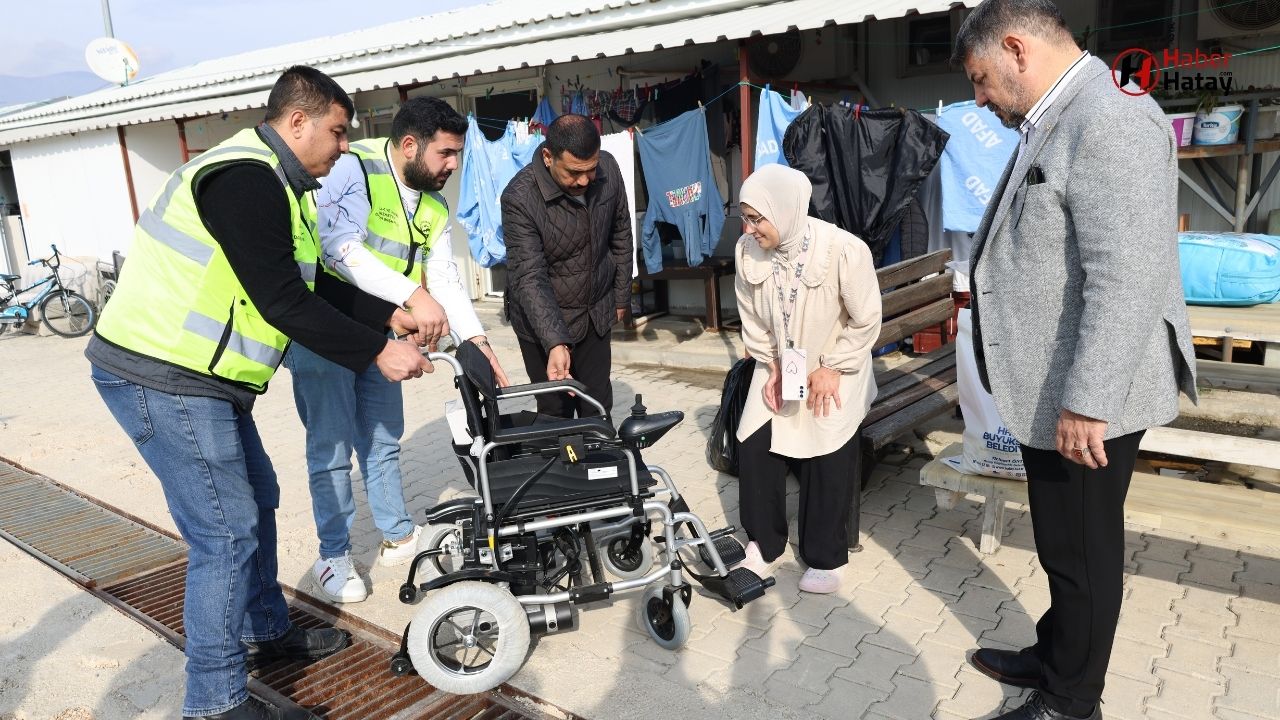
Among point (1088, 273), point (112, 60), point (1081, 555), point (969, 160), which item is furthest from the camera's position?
point (112, 60)

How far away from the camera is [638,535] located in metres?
3.41

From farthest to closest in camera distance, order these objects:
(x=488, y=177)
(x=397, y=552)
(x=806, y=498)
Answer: (x=488, y=177) < (x=397, y=552) < (x=806, y=498)

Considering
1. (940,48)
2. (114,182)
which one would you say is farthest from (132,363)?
(114,182)

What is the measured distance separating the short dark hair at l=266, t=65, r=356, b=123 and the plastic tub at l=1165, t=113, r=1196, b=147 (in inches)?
229

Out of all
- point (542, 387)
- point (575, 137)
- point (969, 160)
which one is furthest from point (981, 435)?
point (969, 160)

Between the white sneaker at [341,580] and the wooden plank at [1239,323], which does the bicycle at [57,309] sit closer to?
the white sneaker at [341,580]

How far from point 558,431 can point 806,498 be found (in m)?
1.14

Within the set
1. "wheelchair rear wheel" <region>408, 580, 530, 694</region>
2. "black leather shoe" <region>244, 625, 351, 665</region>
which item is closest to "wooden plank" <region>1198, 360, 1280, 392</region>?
"wheelchair rear wheel" <region>408, 580, 530, 694</region>

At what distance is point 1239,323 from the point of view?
3.86 metres

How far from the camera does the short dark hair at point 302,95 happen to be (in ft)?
8.30

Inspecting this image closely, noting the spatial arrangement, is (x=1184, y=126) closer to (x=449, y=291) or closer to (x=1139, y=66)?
(x=1139, y=66)

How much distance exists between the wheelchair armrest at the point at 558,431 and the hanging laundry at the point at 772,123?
408 cm

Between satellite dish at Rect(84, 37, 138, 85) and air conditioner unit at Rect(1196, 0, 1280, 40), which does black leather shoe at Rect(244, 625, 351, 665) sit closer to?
air conditioner unit at Rect(1196, 0, 1280, 40)

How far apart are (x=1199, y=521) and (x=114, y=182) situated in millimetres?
14067
